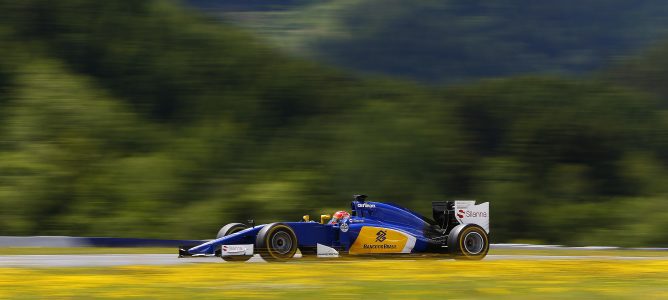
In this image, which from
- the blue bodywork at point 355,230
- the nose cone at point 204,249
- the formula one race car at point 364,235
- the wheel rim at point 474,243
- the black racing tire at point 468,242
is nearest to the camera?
the nose cone at point 204,249

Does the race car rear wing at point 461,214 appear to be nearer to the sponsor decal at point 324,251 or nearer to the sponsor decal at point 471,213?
the sponsor decal at point 471,213

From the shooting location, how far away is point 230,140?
4056 centimetres

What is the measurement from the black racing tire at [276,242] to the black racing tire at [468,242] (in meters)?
2.98

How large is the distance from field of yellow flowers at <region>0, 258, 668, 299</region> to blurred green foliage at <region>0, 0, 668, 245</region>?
2038 centimetres

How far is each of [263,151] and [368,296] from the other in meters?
31.1

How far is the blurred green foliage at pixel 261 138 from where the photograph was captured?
114 feet

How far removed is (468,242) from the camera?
1633cm

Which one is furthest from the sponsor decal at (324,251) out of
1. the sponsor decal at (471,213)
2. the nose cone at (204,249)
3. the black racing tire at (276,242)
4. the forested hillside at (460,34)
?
the forested hillside at (460,34)

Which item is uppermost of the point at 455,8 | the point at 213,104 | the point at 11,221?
the point at 455,8

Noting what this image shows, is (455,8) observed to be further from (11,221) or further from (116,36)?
(11,221)

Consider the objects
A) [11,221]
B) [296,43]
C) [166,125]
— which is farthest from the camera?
[296,43]

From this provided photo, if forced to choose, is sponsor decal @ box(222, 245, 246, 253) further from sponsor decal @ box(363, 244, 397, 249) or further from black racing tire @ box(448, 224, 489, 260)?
black racing tire @ box(448, 224, 489, 260)

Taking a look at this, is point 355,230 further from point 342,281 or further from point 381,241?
point 342,281

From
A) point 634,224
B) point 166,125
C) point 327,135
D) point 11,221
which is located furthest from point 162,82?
point 634,224
